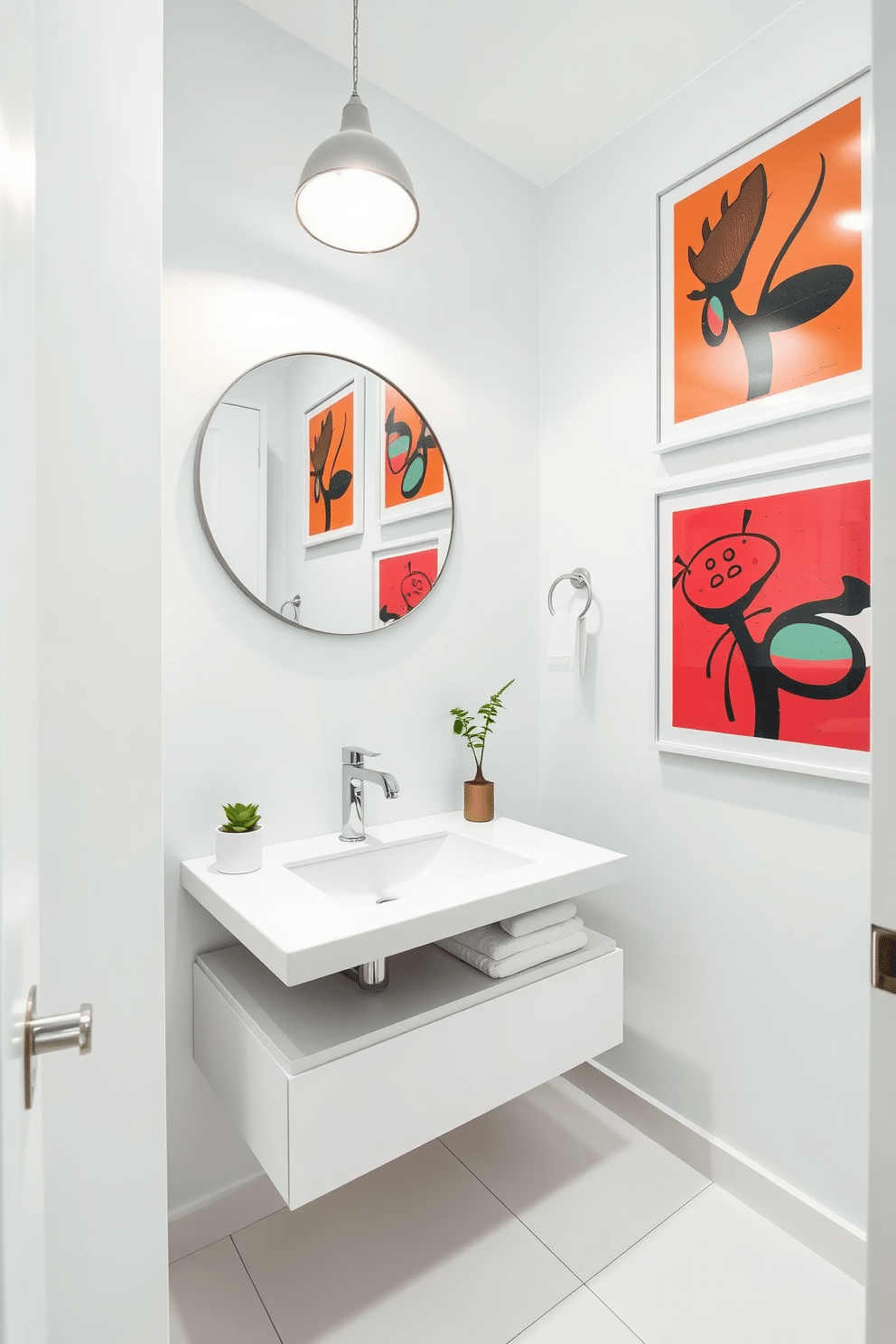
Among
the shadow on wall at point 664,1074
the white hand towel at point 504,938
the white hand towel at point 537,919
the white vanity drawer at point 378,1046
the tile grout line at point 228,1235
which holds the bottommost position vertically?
the tile grout line at point 228,1235

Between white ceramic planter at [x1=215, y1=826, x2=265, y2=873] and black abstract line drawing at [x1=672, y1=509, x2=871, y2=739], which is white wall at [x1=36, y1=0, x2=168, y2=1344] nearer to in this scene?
white ceramic planter at [x1=215, y1=826, x2=265, y2=873]

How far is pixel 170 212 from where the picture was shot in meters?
1.40

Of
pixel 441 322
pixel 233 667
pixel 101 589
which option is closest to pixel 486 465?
pixel 441 322

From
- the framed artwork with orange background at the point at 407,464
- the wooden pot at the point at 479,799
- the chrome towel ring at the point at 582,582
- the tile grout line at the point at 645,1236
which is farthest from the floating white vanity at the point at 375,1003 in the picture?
the framed artwork with orange background at the point at 407,464

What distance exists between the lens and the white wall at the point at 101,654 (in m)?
0.88

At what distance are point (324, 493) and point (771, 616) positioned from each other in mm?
1028

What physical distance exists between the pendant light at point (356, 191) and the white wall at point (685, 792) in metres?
0.69

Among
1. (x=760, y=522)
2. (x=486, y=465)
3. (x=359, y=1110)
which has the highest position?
(x=486, y=465)

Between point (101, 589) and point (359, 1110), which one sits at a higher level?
point (101, 589)

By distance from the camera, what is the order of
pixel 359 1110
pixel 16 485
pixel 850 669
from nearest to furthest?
pixel 16 485
pixel 359 1110
pixel 850 669

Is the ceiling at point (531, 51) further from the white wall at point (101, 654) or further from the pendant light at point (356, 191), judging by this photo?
the white wall at point (101, 654)

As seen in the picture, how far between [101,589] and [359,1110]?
36.5 inches

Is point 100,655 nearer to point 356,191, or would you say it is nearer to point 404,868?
point 404,868

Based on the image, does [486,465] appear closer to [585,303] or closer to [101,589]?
[585,303]
